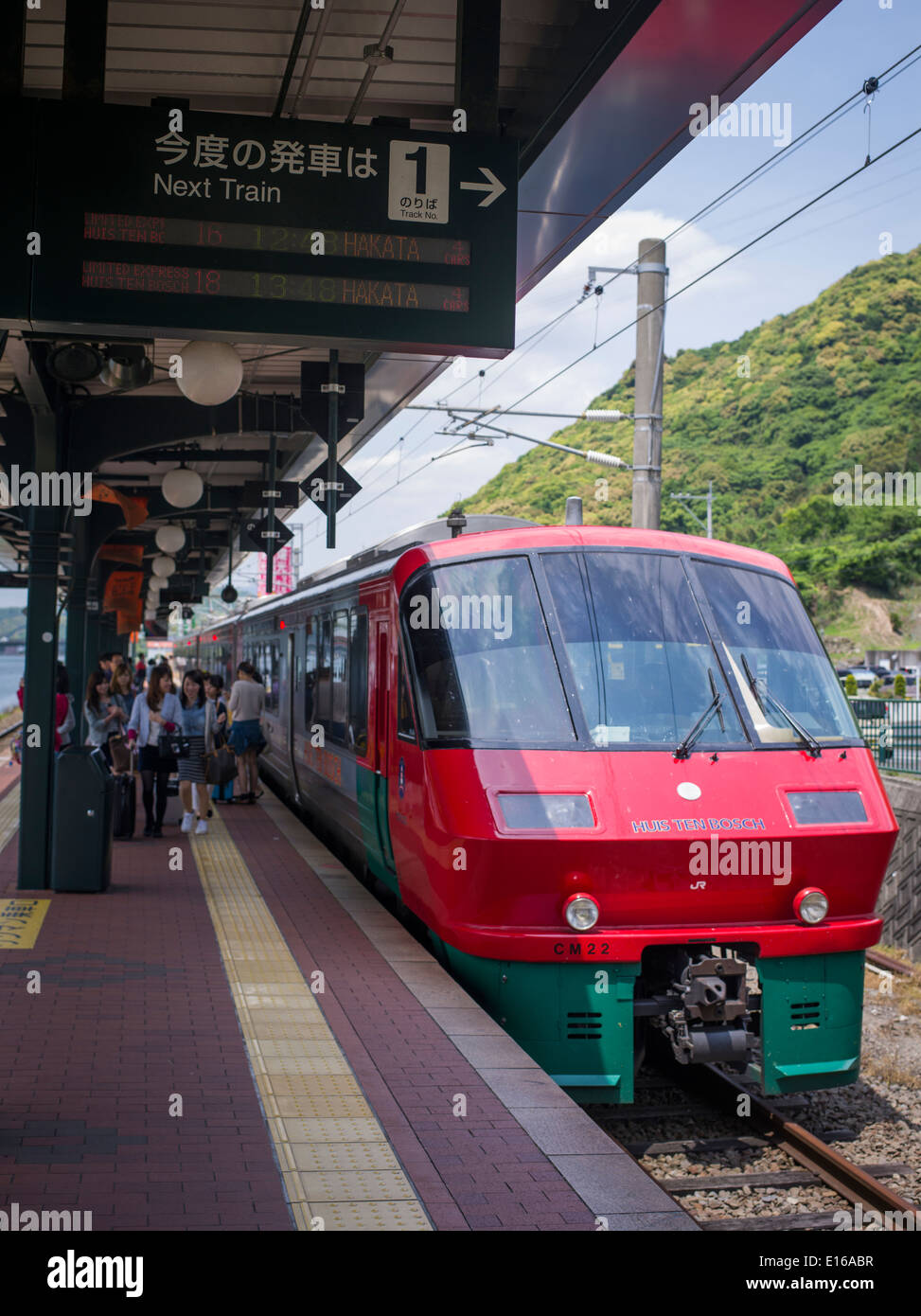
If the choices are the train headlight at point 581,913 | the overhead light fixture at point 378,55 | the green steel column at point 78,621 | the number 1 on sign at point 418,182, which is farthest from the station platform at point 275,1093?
the green steel column at point 78,621

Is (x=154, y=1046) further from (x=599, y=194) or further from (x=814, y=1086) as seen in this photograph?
(x=599, y=194)

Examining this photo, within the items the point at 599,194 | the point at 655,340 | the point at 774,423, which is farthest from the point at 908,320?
the point at 599,194

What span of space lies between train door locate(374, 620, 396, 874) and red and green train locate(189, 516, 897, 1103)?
0.70 metres

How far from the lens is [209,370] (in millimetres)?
7656

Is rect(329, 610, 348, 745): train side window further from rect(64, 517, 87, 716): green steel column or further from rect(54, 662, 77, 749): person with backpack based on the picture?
rect(64, 517, 87, 716): green steel column

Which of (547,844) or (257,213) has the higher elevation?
(257,213)

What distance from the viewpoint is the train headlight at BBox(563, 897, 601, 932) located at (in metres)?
6.32

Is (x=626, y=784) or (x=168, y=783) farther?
(x=168, y=783)

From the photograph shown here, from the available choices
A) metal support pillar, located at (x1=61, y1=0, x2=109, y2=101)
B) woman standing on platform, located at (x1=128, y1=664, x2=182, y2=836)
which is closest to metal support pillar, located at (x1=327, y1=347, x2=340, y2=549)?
metal support pillar, located at (x1=61, y1=0, x2=109, y2=101)

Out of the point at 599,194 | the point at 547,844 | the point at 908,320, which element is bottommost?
the point at 547,844

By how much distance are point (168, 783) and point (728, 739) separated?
27.5 feet

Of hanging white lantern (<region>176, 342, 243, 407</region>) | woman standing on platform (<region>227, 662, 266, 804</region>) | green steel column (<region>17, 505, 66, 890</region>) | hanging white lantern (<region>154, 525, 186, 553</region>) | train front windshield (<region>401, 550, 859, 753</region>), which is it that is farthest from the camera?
hanging white lantern (<region>154, 525, 186, 553</region>)

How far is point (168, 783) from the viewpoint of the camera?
1394cm
